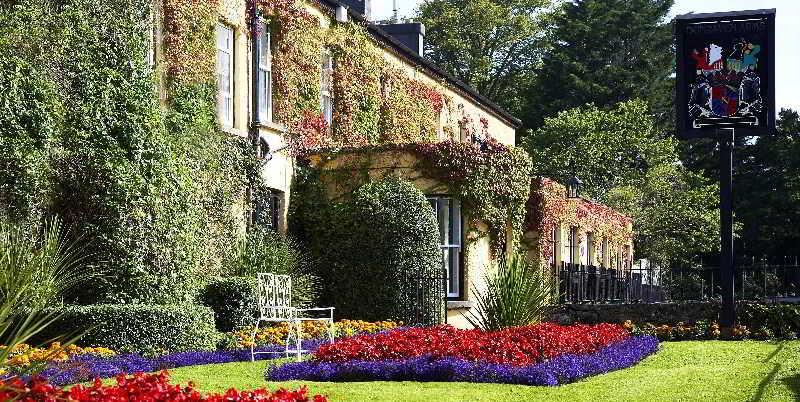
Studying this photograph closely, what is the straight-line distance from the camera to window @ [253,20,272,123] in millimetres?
20453

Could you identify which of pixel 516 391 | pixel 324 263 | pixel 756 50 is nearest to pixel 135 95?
pixel 324 263

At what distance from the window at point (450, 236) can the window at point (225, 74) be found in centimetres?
448

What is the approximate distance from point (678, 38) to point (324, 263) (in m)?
7.57

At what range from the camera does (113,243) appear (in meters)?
15.2

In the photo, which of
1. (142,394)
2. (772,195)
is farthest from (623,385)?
(772,195)

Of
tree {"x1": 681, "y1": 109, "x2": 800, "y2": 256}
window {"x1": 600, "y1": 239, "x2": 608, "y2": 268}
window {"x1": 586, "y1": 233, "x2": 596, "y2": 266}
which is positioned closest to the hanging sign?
window {"x1": 586, "y1": 233, "x2": 596, "y2": 266}

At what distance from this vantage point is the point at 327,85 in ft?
77.3

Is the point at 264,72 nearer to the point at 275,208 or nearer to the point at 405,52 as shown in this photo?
the point at 275,208

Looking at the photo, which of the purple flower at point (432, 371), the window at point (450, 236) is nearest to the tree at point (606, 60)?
the window at point (450, 236)

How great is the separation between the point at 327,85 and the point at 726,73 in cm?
876

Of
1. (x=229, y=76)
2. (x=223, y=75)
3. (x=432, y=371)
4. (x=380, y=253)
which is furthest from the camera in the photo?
(x=380, y=253)

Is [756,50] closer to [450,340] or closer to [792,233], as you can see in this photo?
[450,340]

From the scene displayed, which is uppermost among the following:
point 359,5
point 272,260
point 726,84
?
point 359,5

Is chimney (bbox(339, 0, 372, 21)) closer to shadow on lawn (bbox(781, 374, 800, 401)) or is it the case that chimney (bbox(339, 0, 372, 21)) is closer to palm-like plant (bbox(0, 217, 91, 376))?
palm-like plant (bbox(0, 217, 91, 376))
